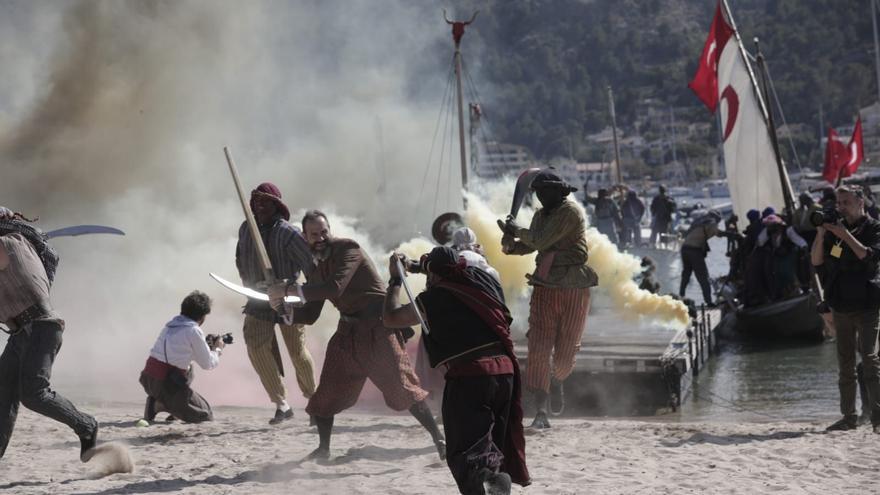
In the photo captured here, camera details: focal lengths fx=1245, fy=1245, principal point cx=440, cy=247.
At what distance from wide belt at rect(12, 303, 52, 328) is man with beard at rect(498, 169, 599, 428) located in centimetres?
305

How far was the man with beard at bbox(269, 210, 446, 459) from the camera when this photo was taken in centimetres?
761

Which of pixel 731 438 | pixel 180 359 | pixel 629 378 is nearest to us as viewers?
pixel 731 438

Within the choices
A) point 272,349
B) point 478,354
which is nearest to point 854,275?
point 478,354

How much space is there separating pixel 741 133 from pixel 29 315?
19.7m

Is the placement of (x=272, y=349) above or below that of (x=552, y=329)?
below

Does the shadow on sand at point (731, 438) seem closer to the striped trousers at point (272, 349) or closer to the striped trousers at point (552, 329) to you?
the striped trousers at point (552, 329)

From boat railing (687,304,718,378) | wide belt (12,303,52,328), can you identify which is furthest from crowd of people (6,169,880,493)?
boat railing (687,304,718,378)

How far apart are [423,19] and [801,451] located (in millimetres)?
70622

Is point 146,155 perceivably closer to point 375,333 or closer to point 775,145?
point 775,145

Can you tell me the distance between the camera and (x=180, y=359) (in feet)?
30.5

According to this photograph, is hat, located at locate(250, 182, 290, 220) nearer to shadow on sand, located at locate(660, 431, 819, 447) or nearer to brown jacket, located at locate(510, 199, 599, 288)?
brown jacket, located at locate(510, 199, 599, 288)

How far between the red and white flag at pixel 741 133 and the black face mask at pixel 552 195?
52.4ft

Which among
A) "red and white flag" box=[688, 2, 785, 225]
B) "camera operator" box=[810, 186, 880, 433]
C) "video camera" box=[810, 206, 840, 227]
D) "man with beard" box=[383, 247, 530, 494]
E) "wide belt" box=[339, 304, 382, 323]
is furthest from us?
"red and white flag" box=[688, 2, 785, 225]

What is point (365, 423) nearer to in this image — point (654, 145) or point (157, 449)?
point (157, 449)
